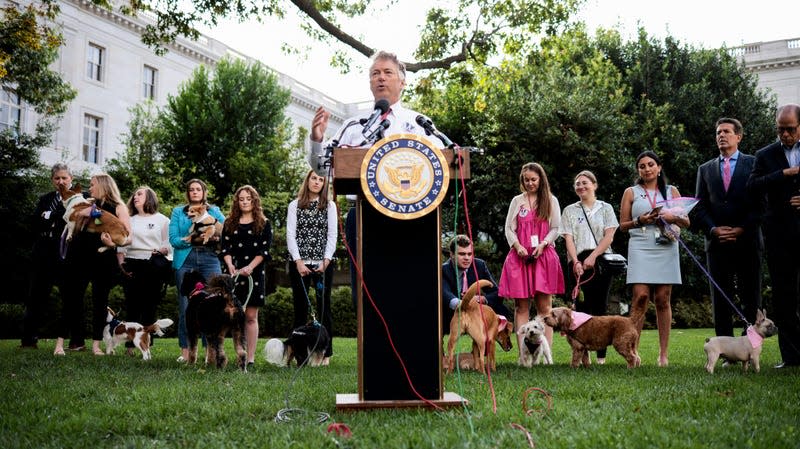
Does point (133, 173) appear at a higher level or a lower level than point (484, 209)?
higher

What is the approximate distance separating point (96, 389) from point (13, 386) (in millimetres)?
739

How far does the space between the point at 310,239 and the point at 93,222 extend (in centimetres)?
317

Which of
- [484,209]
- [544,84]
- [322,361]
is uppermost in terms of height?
[544,84]

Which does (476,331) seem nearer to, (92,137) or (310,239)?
(310,239)

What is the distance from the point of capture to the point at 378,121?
4.49 m

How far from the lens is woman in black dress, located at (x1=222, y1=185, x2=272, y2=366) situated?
26.5 feet

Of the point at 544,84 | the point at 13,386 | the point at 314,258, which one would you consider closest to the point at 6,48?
the point at 314,258

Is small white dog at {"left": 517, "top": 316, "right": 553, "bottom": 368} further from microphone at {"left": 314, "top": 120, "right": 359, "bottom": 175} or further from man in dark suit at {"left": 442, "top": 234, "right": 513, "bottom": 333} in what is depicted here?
microphone at {"left": 314, "top": 120, "right": 359, "bottom": 175}

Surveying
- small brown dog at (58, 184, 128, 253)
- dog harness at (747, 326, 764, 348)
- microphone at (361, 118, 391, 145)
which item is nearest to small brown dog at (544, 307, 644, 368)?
dog harness at (747, 326, 764, 348)

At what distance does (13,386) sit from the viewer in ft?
17.4

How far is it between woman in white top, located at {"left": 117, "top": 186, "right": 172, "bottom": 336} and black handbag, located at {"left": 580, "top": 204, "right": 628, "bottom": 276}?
5.85 meters

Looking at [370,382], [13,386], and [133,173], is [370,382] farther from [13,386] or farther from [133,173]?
[133,173]

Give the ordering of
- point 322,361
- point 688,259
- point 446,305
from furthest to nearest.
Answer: point 688,259 < point 322,361 < point 446,305

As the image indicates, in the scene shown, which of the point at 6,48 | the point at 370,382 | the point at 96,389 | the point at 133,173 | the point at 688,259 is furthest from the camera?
the point at 133,173
